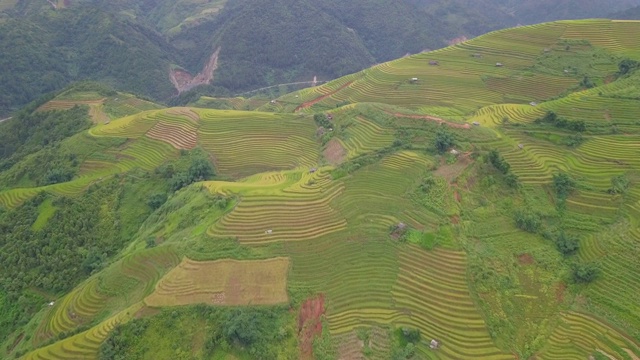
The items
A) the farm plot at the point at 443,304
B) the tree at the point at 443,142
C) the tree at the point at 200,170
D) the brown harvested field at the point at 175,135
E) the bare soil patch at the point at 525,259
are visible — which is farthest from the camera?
the brown harvested field at the point at 175,135

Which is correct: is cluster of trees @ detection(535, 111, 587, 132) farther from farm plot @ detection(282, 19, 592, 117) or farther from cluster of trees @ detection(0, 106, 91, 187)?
cluster of trees @ detection(0, 106, 91, 187)

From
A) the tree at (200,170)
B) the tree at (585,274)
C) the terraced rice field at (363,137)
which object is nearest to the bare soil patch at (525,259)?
the tree at (585,274)

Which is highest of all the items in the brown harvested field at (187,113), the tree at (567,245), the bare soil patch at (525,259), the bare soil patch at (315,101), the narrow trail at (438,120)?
the narrow trail at (438,120)

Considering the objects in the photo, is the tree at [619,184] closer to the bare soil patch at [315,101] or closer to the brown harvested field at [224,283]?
the brown harvested field at [224,283]

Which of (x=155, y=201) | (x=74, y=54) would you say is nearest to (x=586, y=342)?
(x=155, y=201)

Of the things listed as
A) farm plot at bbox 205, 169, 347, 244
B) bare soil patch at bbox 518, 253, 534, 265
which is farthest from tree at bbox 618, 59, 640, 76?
farm plot at bbox 205, 169, 347, 244

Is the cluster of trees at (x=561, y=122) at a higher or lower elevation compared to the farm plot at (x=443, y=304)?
higher

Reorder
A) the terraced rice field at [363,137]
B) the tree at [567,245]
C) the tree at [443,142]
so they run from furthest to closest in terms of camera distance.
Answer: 1. the terraced rice field at [363,137]
2. the tree at [443,142]
3. the tree at [567,245]
